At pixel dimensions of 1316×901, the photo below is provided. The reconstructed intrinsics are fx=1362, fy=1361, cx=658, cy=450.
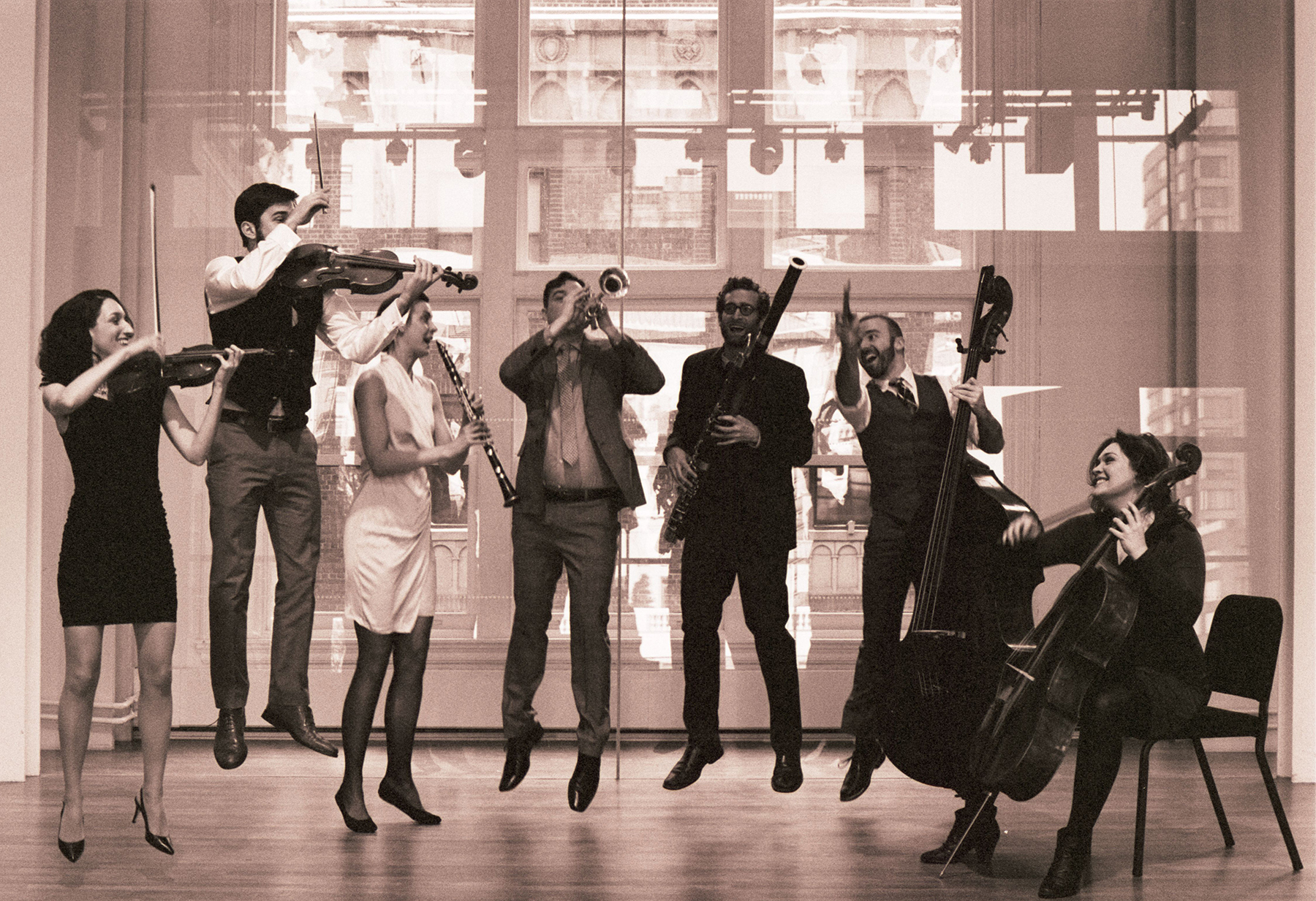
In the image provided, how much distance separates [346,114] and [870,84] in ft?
6.65

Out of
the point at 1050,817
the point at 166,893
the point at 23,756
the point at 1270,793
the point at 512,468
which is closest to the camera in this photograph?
the point at 166,893

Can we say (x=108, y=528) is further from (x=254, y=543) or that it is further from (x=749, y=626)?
(x=749, y=626)

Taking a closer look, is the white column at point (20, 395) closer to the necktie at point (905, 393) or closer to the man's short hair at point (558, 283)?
the man's short hair at point (558, 283)

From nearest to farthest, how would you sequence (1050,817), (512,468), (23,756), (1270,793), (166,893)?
1. (166,893)
2. (1270,793)
3. (1050,817)
4. (23,756)
5. (512,468)

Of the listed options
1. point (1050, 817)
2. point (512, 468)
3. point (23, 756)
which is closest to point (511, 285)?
point (512, 468)

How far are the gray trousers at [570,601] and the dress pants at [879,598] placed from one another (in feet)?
2.55

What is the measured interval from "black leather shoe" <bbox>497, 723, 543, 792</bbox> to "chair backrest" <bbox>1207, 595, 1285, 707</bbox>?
1941 mm

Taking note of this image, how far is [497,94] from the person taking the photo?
5.25 meters

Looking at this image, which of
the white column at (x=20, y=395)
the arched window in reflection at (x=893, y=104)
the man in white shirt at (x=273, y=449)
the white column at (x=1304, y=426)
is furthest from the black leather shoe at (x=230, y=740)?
the white column at (x=1304, y=426)

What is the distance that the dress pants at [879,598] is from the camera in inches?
160

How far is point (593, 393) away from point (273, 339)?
96 cm

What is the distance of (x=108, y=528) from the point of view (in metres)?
3.39

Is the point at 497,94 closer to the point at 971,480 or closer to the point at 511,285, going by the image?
the point at 511,285

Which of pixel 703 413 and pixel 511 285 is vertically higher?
pixel 511 285
